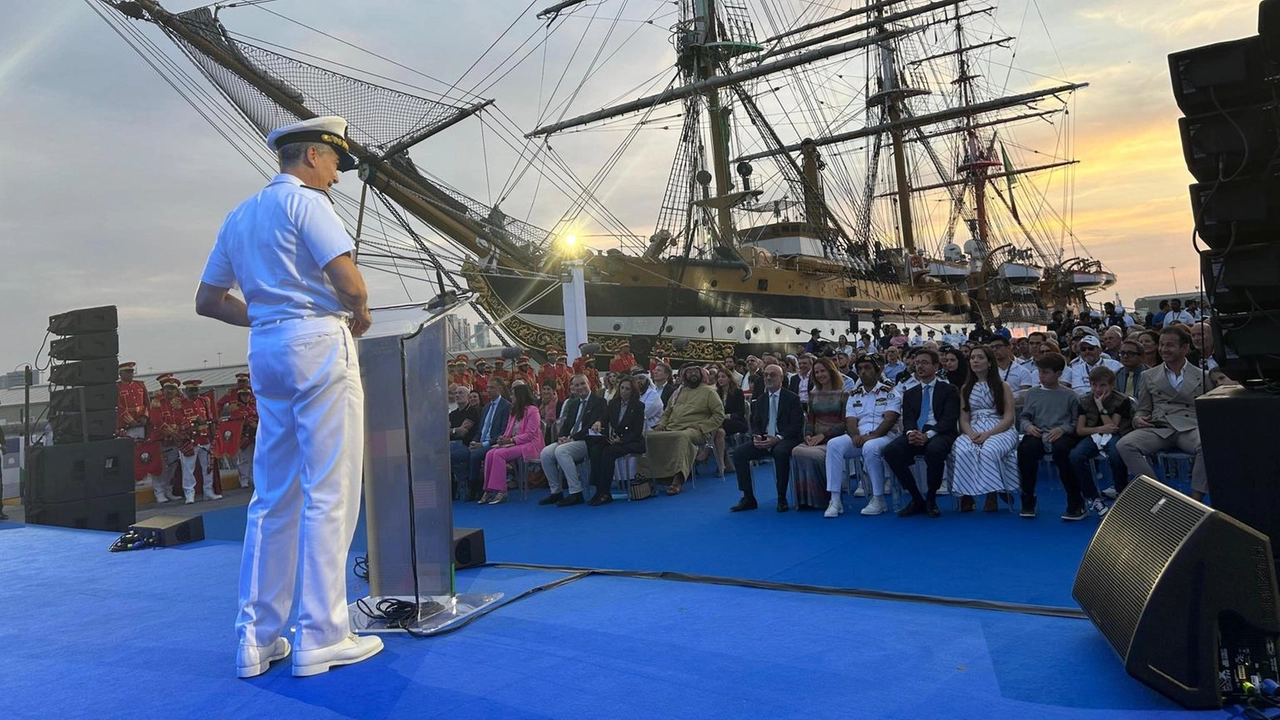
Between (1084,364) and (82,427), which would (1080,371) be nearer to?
(1084,364)

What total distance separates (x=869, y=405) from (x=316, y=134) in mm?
4912

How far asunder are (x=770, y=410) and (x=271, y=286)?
5.12 meters

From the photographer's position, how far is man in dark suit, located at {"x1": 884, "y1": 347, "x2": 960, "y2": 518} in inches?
230

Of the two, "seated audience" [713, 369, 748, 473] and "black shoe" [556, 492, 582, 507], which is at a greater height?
"seated audience" [713, 369, 748, 473]

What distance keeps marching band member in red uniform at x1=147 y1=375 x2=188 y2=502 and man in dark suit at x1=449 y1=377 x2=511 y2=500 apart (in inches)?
146

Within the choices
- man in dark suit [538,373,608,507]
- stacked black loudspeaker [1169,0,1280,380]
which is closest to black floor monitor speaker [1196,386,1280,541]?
stacked black loudspeaker [1169,0,1280,380]

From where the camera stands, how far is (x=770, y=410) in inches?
280

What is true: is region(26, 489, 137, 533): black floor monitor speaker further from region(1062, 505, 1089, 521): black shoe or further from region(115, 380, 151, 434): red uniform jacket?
region(1062, 505, 1089, 521): black shoe

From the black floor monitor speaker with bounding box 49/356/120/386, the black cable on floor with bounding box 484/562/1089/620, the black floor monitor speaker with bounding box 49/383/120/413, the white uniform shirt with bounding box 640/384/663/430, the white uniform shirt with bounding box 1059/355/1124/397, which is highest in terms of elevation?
the black floor monitor speaker with bounding box 49/356/120/386

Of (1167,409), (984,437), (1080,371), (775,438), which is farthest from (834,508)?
(1080,371)

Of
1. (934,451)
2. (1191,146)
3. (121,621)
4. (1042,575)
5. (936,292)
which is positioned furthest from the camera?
(936,292)

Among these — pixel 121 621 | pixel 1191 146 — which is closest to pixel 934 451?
pixel 1191 146

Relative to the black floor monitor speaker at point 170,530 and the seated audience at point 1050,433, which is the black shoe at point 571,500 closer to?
the black floor monitor speaker at point 170,530

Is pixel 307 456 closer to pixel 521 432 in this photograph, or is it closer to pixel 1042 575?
pixel 1042 575
